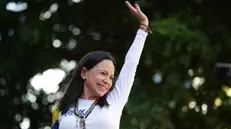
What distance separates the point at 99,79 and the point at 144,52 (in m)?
4.08

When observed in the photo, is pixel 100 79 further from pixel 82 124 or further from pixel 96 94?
pixel 82 124

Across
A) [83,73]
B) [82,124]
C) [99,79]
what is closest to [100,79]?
[99,79]

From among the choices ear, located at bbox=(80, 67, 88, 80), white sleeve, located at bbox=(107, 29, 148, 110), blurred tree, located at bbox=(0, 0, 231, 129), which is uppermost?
ear, located at bbox=(80, 67, 88, 80)

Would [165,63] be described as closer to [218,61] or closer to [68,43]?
[218,61]

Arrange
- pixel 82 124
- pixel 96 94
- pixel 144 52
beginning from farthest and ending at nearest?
1. pixel 144 52
2. pixel 96 94
3. pixel 82 124

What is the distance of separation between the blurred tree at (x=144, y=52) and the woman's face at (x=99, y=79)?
12.0ft

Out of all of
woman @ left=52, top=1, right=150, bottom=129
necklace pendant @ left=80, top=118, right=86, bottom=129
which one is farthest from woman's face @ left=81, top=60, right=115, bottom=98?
necklace pendant @ left=80, top=118, right=86, bottom=129

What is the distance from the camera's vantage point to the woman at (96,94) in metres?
2.56

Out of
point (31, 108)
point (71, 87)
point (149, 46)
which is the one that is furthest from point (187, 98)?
point (71, 87)

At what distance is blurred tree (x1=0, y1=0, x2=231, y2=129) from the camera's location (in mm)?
6602

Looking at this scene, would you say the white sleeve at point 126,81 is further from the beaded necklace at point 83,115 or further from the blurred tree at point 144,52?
the blurred tree at point 144,52

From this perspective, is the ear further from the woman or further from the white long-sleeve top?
the white long-sleeve top

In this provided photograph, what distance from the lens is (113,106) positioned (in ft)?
8.63

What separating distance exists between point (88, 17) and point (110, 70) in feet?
16.7
